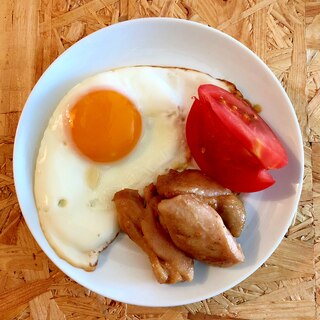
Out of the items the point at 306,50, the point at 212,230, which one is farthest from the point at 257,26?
the point at 212,230

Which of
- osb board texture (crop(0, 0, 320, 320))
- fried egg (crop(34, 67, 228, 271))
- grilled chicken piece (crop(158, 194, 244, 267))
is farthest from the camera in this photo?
osb board texture (crop(0, 0, 320, 320))

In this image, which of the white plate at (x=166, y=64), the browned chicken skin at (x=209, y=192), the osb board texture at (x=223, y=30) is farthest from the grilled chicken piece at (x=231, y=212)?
the osb board texture at (x=223, y=30)

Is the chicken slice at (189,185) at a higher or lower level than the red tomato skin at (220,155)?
lower

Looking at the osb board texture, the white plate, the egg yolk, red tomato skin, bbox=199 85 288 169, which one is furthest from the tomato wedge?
the osb board texture

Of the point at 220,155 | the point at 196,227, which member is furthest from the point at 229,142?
the point at 196,227

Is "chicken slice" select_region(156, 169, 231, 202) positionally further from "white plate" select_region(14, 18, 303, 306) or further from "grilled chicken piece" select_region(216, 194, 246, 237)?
"white plate" select_region(14, 18, 303, 306)

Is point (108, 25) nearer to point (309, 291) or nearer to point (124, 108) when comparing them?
point (124, 108)

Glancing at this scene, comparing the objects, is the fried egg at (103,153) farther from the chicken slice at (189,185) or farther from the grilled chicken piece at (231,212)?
the grilled chicken piece at (231,212)
